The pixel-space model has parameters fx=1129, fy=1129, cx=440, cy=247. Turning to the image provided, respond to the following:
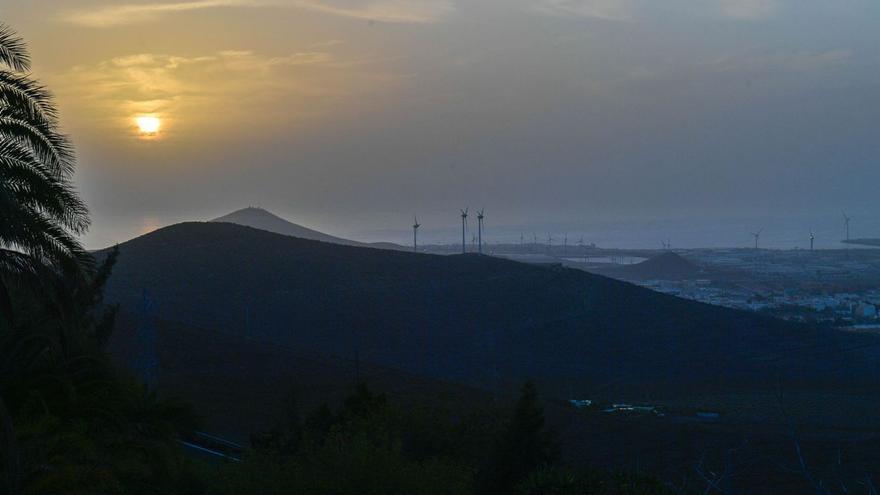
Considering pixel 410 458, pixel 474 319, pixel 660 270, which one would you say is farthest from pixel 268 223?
pixel 410 458

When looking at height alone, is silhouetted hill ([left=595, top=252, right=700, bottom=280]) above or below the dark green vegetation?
above

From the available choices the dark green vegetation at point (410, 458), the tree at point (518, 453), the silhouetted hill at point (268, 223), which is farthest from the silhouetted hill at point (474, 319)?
the silhouetted hill at point (268, 223)

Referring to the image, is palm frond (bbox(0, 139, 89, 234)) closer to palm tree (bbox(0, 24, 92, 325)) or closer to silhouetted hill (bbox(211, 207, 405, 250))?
palm tree (bbox(0, 24, 92, 325))

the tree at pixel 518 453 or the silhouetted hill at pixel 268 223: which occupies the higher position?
the silhouetted hill at pixel 268 223

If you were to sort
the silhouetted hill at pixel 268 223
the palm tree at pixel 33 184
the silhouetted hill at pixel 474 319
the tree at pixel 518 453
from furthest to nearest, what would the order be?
the silhouetted hill at pixel 268 223 < the silhouetted hill at pixel 474 319 < the tree at pixel 518 453 < the palm tree at pixel 33 184

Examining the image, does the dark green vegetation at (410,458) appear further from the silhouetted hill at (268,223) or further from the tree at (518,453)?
the silhouetted hill at (268,223)

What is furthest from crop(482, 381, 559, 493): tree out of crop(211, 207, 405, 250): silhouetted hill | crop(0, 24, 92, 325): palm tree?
crop(211, 207, 405, 250): silhouetted hill
